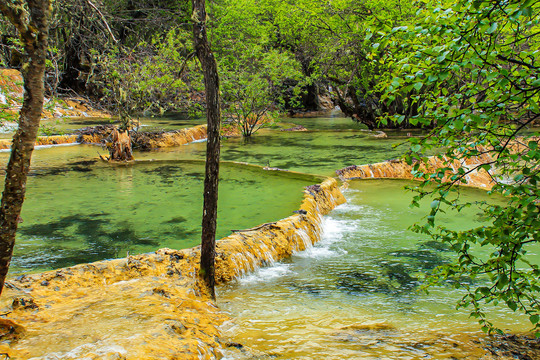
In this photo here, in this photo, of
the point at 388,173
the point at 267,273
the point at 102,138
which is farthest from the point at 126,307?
the point at 102,138

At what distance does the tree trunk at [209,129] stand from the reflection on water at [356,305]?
0.75 metres

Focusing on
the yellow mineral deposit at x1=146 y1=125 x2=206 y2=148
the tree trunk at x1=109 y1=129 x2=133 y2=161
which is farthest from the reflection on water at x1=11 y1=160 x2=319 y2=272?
the yellow mineral deposit at x1=146 y1=125 x2=206 y2=148

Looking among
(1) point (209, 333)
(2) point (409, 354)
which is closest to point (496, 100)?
(2) point (409, 354)

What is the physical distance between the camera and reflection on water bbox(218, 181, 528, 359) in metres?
4.04

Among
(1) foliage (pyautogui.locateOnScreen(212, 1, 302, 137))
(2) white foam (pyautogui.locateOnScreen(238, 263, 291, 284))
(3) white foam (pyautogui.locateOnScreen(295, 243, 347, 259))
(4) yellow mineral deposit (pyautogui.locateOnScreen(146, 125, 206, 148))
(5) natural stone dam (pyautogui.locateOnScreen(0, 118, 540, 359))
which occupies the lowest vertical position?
(2) white foam (pyautogui.locateOnScreen(238, 263, 291, 284))

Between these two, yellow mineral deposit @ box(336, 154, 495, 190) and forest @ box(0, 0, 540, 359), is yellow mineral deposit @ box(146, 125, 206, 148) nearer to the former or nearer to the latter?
yellow mineral deposit @ box(336, 154, 495, 190)

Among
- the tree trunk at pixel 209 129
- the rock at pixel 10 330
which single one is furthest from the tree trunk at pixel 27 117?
the tree trunk at pixel 209 129

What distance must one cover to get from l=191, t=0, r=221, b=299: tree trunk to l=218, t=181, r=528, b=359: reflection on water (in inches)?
29.7

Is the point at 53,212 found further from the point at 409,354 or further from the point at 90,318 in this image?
the point at 409,354

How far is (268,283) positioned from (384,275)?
1.74m

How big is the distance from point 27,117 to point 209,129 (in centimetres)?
192

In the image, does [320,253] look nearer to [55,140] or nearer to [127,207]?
[127,207]

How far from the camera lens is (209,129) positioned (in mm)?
4793

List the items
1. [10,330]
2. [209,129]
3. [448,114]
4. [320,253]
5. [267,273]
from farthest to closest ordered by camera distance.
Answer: [320,253] < [267,273] < [209,129] < [10,330] < [448,114]
